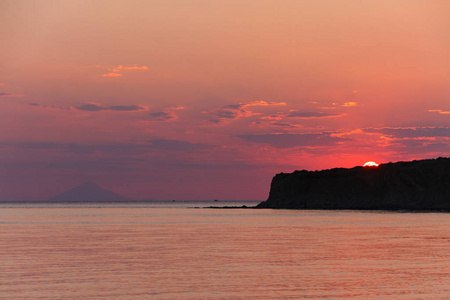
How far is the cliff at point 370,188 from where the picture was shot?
152 meters

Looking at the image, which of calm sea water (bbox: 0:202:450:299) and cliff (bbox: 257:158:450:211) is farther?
cliff (bbox: 257:158:450:211)

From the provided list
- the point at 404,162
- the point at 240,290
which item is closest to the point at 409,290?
the point at 240,290

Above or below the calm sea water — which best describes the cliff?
above

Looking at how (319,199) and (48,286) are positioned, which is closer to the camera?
(48,286)

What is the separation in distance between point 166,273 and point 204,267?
8.83ft

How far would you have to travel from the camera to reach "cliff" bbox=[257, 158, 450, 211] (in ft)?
500

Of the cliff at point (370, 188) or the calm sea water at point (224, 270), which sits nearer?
the calm sea water at point (224, 270)

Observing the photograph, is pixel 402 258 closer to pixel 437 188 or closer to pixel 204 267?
pixel 204 267

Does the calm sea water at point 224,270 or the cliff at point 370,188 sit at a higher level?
the cliff at point 370,188

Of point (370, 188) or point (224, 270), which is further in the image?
point (370, 188)

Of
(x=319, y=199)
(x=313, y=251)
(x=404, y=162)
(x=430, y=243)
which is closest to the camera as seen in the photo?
(x=313, y=251)

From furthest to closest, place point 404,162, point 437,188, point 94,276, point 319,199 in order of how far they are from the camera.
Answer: point 319,199, point 404,162, point 437,188, point 94,276

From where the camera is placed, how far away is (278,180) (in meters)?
190

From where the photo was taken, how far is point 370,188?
169750 millimetres
